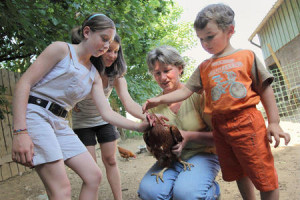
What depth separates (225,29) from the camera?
6.26 feet

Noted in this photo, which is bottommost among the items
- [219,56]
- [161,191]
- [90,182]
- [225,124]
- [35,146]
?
[161,191]

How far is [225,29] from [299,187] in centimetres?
215

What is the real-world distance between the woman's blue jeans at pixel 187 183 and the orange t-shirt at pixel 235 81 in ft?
1.66

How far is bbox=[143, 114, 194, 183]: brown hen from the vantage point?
202cm

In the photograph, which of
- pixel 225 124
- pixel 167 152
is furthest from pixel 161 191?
pixel 225 124

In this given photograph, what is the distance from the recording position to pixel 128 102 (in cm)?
268

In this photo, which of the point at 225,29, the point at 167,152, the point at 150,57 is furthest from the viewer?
the point at 150,57

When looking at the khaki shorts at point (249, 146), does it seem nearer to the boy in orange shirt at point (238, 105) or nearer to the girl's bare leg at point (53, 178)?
the boy in orange shirt at point (238, 105)

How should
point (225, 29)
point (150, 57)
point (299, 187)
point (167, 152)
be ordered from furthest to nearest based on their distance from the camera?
point (299, 187) → point (150, 57) → point (167, 152) → point (225, 29)

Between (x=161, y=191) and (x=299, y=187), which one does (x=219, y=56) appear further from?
(x=299, y=187)

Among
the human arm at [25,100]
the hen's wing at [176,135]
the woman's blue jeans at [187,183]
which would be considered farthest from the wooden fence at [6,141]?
the hen's wing at [176,135]

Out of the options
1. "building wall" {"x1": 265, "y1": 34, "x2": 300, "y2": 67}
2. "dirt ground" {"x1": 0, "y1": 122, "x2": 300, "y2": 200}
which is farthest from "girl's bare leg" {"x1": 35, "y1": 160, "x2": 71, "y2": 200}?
"building wall" {"x1": 265, "y1": 34, "x2": 300, "y2": 67}

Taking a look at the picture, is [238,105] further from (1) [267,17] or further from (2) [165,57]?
(1) [267,17]

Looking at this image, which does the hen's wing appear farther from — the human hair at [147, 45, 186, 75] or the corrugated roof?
the corrugated roof
